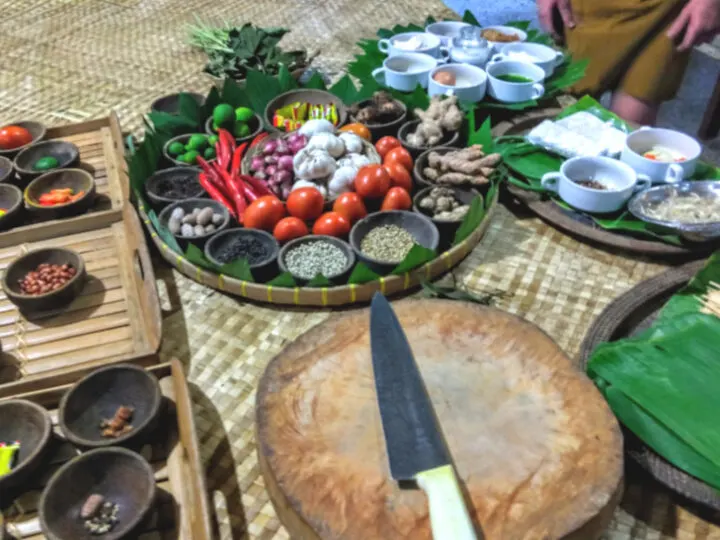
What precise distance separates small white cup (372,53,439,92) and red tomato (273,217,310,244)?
750 mm

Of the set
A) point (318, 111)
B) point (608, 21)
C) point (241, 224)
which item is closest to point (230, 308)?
point (241, 224)

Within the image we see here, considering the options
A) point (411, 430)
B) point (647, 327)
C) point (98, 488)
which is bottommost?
point (98, 488)

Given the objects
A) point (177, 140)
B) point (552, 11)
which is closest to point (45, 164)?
point (177, 140)

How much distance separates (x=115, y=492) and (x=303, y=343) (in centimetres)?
37

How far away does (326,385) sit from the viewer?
901 millimetres

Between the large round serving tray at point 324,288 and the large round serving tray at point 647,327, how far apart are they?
0.35 m

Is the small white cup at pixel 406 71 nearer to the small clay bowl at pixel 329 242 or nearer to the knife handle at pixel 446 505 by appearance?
the small clay bowl at pixel 329 242

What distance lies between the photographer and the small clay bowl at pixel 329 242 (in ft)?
4.11

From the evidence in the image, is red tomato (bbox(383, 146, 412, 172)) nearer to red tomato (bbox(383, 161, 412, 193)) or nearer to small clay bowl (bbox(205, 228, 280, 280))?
red tomato (bbox(383, 161, 412, 193))

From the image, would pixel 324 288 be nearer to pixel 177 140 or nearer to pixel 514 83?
pixel 177 140

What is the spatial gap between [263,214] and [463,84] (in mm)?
876

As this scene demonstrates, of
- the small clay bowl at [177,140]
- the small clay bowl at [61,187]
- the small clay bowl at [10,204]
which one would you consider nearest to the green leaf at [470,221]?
the small clay bowl at [177,140]

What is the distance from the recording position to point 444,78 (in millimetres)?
1869

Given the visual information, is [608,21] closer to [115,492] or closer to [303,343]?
[303,343]
